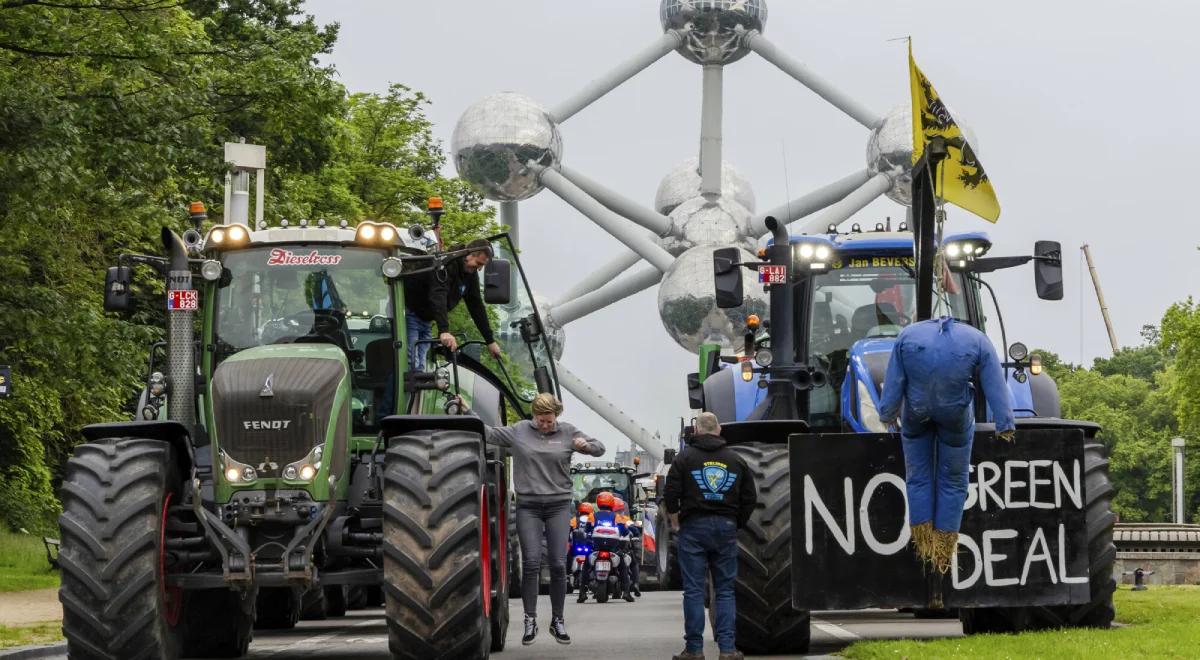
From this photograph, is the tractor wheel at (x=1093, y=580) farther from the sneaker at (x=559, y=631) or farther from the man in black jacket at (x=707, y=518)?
the sneaker at (x=559, y=631)

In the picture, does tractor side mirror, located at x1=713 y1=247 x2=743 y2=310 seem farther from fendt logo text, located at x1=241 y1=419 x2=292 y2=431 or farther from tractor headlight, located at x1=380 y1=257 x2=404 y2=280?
fendt logo text, located at x1=241 y1=419 x2=292 y2=431

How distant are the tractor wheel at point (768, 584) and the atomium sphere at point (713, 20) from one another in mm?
45785

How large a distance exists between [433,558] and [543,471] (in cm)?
357

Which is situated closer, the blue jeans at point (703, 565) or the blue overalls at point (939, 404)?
the blue overalls at point (939, 404)

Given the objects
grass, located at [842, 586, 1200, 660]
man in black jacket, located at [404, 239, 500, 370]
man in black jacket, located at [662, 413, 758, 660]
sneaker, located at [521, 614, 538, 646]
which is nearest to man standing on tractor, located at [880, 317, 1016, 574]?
grass, located at [842, 586, 1200, 660]

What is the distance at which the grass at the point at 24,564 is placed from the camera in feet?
103

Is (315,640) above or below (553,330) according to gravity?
below

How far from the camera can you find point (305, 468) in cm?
1440

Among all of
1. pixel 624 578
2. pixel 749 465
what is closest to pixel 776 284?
pixel 749 465

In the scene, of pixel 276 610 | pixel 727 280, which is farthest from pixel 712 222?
pixel 727 280

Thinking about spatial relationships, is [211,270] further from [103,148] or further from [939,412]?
[103,148]

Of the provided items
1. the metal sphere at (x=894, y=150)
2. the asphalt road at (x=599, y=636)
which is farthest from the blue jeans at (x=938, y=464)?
the metal sphere at (x=894, y=150)

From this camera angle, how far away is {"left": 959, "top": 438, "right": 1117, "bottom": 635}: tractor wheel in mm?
15742

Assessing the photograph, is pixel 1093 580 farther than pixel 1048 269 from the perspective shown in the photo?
No
